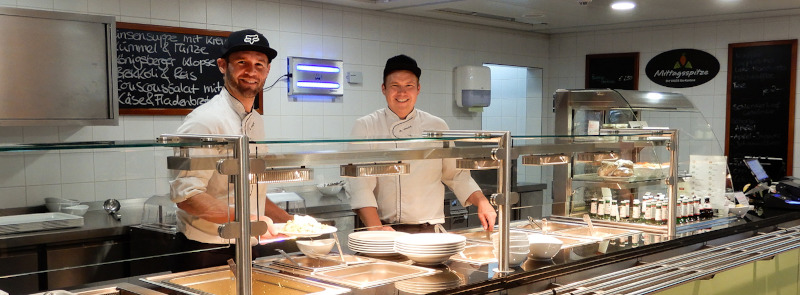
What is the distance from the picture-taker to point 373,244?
2.39m

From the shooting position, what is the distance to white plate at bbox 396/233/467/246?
7.55 ft

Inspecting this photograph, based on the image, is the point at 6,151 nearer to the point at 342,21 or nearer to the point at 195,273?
the point at 195,273

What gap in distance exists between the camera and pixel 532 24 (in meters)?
7.09

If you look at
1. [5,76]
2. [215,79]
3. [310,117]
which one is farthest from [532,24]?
[5,76]

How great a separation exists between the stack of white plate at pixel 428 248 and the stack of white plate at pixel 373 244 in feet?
0.13

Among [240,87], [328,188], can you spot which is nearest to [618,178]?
[328,188]

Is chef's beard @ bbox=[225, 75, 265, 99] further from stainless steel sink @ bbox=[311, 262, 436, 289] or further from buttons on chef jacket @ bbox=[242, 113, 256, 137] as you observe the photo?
stainless steel sink @ bbox=[311, 262, 436, 289]

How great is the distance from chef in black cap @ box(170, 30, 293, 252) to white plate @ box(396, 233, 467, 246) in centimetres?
37

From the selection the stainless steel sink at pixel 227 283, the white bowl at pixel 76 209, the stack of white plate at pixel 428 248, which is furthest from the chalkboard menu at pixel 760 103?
the white bowl at pixel 76 209

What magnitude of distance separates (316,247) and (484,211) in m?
1.04

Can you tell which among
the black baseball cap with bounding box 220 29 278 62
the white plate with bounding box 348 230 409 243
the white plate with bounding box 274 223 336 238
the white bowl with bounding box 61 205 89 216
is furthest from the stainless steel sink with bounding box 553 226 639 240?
the white bowl with bounding box 61 205 89 216

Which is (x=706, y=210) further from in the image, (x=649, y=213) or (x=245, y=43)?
(x=245, y=43)

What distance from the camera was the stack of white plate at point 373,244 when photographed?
2393 mm

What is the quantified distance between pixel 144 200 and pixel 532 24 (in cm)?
586
